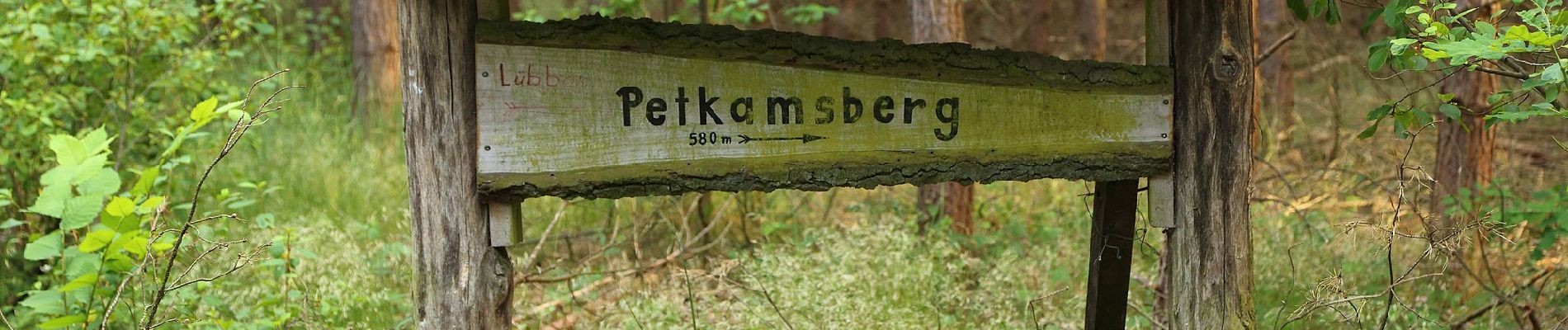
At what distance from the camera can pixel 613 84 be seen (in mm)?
2471

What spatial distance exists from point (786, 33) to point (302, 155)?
13.4 feet

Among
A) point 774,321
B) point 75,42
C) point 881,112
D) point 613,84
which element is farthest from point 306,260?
point 881,112

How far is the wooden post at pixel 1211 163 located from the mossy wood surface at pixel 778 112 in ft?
0.22

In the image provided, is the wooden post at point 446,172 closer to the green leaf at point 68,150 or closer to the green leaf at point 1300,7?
the green leaf at point 68,150

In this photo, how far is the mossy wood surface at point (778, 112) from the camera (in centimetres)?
244

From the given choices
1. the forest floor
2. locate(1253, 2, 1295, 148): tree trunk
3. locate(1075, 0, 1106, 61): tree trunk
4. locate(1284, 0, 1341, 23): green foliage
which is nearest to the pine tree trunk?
the forest floor

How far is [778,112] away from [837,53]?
0.19 m

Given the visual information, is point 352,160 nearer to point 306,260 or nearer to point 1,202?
point 306,260

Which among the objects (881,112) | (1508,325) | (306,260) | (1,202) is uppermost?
(881,112)

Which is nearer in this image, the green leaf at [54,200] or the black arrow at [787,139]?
the black arrow at [787,139]

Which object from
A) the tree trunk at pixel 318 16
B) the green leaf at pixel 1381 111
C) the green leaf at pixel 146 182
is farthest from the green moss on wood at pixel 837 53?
the tree trunk at pixel 318 16

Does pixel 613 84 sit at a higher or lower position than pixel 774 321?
higher

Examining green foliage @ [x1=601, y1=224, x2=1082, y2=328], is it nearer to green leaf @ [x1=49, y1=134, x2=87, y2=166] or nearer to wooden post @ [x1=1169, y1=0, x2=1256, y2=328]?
wooden post @ [x1=1169, y1=0, x2=1256, y2=328]

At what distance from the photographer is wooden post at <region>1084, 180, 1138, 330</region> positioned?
3.10m
